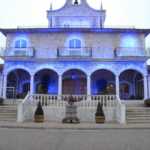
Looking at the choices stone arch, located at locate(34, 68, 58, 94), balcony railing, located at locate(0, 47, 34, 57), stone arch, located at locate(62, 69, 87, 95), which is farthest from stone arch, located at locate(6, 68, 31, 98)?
stone arch, located at locate(62, 69, 87, 95)

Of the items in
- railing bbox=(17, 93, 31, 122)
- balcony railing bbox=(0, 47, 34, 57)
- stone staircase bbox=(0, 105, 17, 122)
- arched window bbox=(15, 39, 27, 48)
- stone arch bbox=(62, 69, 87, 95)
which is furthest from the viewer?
stone arch bbox=(62, 69, 87, 95)

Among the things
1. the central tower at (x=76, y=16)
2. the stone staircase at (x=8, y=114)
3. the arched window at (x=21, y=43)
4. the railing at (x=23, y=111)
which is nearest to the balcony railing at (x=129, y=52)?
the central tower at (x=76, y=16)

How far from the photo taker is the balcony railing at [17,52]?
1043 inches

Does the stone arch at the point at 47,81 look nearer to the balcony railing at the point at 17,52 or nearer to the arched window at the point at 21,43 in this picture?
the balcony railing at the point at 17,52

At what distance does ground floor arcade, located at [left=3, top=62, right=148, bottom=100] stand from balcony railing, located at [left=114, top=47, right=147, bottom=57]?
173 centimetres

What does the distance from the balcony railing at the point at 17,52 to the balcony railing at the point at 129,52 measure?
869 cm

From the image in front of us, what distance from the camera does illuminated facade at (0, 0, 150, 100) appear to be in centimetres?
2608

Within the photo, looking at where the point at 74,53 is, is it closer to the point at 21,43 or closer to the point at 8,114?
the point at 21,43

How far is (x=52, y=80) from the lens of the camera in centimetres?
2838

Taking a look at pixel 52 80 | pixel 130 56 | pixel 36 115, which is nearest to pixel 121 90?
pixel 130 56

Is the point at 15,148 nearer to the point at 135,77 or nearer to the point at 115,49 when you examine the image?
the point at 115,49

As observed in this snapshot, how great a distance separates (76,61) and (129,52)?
18.0 ft

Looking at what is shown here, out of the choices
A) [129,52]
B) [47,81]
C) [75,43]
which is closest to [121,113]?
[129,52]

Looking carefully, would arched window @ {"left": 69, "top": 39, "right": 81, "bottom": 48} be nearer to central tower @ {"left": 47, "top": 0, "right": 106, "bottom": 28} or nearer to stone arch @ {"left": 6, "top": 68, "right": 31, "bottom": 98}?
central tower @ {"left": 47, "top": 0, "right": 106, "bottom": 28}
